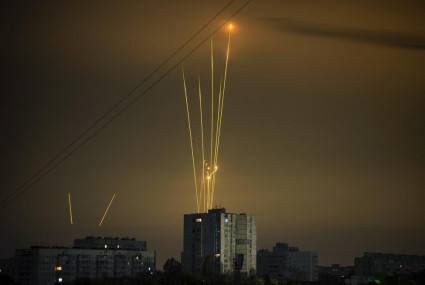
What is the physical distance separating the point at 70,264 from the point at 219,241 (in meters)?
18.5

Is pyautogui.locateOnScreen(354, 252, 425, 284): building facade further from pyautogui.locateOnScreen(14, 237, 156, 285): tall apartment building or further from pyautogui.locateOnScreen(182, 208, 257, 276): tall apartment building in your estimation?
pyautogui.locateOnScreen(14, 237, 156, 285): tall apartment building

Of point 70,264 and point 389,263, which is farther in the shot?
point 389,263

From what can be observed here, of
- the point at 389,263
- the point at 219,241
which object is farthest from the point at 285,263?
the point at 219,241

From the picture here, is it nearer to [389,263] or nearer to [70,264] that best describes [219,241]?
[70,264]

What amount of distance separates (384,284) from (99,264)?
47.6 metres

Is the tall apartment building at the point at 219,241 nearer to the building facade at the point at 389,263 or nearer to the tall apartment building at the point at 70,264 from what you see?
the tall apartment building at the point at 70,264

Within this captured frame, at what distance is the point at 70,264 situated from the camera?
10094 centimetres

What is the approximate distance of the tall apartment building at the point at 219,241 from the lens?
10094 centimetres

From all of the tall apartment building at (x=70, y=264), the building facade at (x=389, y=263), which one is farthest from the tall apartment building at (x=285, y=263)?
the tall apartment building at (x=70, y=264)

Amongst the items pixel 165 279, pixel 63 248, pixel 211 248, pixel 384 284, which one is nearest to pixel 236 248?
pixel 211 248

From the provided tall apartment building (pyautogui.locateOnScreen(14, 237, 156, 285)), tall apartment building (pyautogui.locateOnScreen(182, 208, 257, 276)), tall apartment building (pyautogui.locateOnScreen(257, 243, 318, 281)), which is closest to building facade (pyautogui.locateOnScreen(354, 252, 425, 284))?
tall apartment building (pyautogui.locateOnScreen(257, 243, 318, 281))

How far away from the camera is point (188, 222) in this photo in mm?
104938

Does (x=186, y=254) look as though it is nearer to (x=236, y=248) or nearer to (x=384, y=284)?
(x=236, y=248)

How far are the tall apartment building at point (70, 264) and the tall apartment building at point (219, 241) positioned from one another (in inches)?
351
